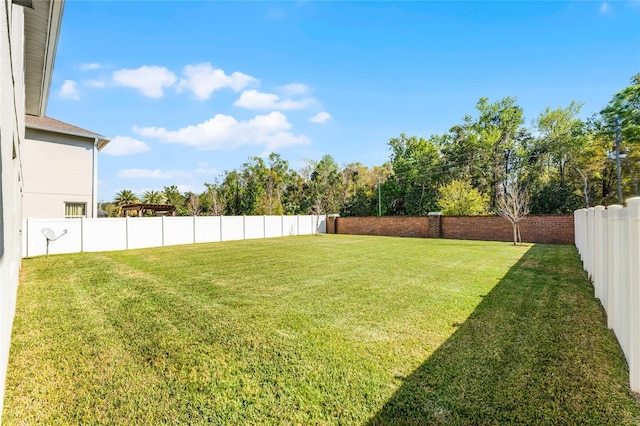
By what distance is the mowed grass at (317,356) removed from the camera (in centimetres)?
227

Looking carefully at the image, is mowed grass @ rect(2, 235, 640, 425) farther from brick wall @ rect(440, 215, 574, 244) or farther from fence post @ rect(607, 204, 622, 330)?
brick wall @ rect(440, 215, 574, 244)

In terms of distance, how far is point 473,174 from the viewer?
1164 inches

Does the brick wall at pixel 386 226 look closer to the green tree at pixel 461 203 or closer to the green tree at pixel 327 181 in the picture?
the green tree at pixel 461 203

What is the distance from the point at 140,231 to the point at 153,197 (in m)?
26.1

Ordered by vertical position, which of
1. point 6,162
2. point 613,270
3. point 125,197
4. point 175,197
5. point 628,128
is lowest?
point 613,270

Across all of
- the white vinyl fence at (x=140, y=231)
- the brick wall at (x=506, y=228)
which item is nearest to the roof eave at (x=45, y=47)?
the white vinyl fence at (x=140, y=231)

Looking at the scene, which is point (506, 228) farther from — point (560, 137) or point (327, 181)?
point (327, 181)

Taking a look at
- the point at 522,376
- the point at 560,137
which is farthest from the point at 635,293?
the point at 560,137

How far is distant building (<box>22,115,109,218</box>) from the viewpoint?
13.4 m

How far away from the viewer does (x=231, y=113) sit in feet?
91.7

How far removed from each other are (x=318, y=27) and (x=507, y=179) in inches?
957

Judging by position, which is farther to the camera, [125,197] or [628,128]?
[125,197]

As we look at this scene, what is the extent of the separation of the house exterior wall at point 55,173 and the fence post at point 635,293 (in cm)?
1837

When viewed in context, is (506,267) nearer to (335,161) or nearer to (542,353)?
(542,353)
